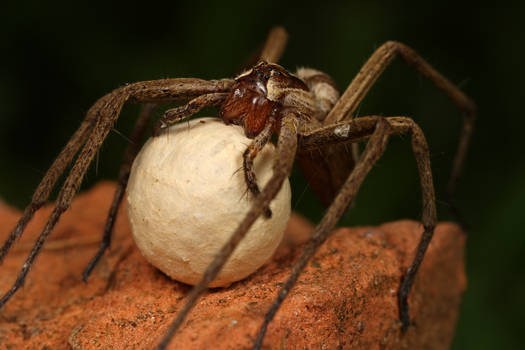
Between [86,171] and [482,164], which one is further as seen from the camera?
[482,164]

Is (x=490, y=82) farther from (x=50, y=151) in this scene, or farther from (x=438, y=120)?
(x=50, y=151)

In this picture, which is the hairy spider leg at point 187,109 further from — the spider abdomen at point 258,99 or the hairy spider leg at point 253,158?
the hairy spider leg at point 253,158

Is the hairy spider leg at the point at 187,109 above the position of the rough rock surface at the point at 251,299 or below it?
above

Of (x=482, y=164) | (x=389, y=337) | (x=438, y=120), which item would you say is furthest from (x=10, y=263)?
(x=482, y=164)

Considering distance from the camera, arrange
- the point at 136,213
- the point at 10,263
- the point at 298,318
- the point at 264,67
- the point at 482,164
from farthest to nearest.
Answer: the point at 482,164
the point at 10,263
the point at 264,67
the point at 136,213
the point at 298,318

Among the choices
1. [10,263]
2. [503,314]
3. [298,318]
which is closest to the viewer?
[298,318]

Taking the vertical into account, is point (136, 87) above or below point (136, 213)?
above

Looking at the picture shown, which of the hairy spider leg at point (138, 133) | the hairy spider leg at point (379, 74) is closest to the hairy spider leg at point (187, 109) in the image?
the hairy spider leg at point (138, 133)
